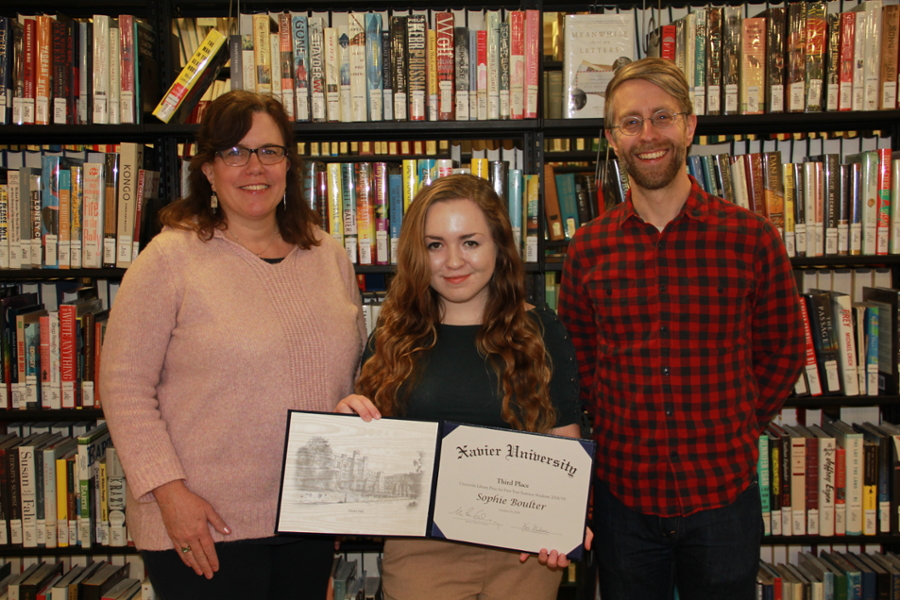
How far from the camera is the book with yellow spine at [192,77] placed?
7.51 feet

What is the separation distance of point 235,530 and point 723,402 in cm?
135

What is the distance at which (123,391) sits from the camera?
4.75 ft

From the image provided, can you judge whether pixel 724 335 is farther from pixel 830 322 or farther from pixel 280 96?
pixel 280 96

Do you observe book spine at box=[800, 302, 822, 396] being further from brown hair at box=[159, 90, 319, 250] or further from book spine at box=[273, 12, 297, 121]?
book spine at box=[273, 12, 297, 121]

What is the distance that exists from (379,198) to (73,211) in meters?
1.16

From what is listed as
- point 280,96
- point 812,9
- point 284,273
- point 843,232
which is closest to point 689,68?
point 812,9

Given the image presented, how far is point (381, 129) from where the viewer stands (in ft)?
7.57

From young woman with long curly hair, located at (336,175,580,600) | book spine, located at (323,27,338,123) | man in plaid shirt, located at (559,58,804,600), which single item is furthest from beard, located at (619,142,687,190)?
book spine, located at (323,27,338,123)

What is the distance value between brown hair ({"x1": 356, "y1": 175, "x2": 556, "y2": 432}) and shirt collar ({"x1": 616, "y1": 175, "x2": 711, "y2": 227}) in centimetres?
41

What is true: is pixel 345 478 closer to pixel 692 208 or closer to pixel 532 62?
pixel 692 208

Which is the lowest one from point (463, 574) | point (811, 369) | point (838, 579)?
point (838, 579)

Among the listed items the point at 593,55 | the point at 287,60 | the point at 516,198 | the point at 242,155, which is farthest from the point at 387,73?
the point at 242,155

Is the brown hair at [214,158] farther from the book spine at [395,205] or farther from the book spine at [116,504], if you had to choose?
the book spine at [116,504]
